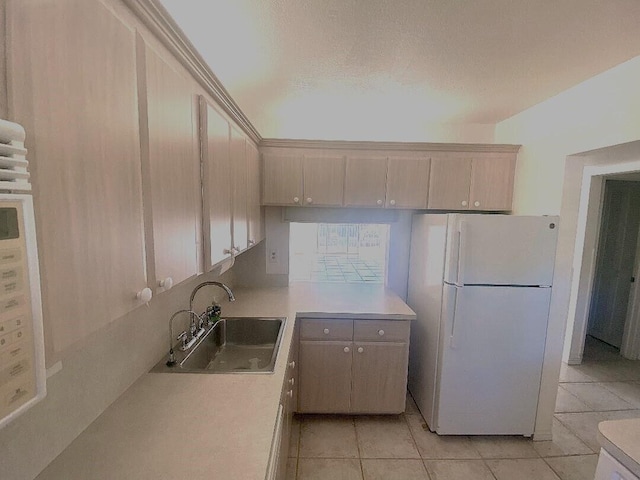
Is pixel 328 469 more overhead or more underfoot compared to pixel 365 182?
more underfoot

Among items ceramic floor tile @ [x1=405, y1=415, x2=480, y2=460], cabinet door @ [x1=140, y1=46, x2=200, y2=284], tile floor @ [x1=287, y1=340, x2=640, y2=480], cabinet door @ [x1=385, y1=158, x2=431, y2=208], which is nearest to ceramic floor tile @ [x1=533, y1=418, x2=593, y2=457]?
tile floor @ [x1=287, y1=340, x2=640, y2=480]

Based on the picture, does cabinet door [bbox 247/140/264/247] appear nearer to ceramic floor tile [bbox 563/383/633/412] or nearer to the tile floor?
the tile floor

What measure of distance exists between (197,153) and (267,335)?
4.58 ft

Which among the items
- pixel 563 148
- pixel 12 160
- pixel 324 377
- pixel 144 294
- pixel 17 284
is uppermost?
pixel 563 148

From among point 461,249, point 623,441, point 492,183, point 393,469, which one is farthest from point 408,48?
point 393,469

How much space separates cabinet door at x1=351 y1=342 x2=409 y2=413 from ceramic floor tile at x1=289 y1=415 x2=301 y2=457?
0.45 metres

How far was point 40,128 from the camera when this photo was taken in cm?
48

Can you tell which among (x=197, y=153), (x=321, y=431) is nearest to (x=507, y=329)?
(x=321, y=431)

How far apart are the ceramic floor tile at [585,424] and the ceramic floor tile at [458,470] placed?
35.3 inches

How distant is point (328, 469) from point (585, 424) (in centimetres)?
214

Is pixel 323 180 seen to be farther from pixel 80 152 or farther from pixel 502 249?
pixel 80 152

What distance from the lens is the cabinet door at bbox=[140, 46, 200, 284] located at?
81 centimetres

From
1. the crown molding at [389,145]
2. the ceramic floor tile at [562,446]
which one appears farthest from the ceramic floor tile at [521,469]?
the crown molding at [389,145]

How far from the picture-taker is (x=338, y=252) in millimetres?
3102
